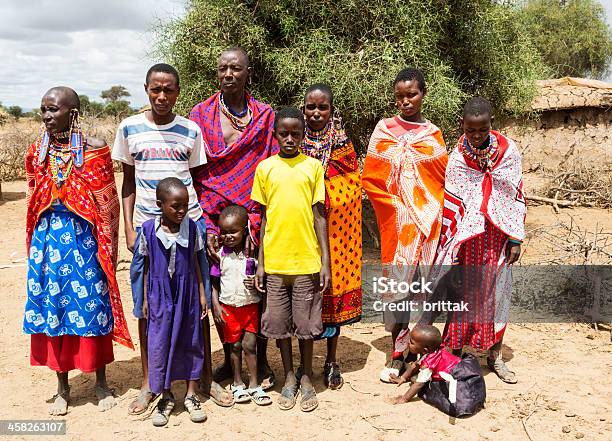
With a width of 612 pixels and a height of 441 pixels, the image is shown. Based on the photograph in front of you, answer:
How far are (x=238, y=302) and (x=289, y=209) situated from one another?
0.69 meters

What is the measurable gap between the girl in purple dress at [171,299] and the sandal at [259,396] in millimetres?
358

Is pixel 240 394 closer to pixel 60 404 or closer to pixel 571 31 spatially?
pixel 60 404

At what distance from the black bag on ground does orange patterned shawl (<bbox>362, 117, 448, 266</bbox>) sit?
2.49 ft

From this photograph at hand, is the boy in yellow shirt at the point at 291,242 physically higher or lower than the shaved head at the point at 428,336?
higher

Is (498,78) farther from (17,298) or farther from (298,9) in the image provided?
(17,298)

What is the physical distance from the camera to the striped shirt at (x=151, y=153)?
3.28 meters

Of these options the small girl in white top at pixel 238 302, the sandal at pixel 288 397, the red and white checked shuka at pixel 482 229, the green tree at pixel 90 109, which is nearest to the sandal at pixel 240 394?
the small girl in white top at pixel 238 302

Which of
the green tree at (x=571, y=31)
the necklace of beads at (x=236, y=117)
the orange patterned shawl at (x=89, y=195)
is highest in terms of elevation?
the green tree at (x=571, y=31)

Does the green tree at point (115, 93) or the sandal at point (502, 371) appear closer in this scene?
the sandal at point (502, 371)

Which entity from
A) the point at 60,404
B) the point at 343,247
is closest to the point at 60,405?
the point at 60,404

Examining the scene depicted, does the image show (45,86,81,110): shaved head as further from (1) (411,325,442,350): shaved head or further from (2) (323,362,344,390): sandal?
(1) (411,325,442,350): shaved head

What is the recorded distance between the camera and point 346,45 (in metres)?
6.30

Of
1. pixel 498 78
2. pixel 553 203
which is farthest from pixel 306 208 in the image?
pixel 553 203

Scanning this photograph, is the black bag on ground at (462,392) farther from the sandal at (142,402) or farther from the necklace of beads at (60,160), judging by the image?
the necklace of beads at (60,160)
